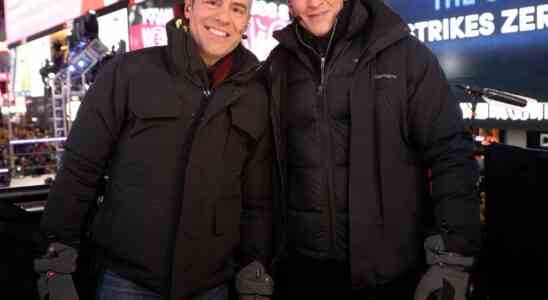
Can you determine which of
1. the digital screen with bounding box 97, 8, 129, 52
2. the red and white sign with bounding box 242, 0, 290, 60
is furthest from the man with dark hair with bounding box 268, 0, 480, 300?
the digital screen with bounding box 97, 8, 129, 52

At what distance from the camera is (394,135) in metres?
1.83

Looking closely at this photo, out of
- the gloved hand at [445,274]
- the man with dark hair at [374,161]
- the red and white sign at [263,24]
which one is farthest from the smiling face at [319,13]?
the red and white sign at [263,24]

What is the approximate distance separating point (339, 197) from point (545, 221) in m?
0.79

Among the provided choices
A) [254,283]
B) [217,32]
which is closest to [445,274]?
[254,283]

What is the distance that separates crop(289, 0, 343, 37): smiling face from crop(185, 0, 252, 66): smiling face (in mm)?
236

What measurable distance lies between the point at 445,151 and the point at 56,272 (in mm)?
1344

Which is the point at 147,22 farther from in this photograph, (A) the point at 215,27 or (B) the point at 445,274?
(B) the point at 445,274

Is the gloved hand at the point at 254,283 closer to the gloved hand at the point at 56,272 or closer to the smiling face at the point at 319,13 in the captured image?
the gloved hand at the point at 56,272

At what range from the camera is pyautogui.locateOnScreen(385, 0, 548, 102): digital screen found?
4.04 meters

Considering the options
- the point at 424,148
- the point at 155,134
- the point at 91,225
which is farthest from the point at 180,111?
the point at 424,148

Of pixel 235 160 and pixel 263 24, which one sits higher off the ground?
pixel 263 24

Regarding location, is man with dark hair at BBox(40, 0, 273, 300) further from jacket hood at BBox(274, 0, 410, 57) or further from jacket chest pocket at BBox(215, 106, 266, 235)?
jacket hood at BBox(274, 0, 410, 57)

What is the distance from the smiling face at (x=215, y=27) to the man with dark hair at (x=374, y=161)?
0.25m

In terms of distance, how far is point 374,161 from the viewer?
1845 mm
